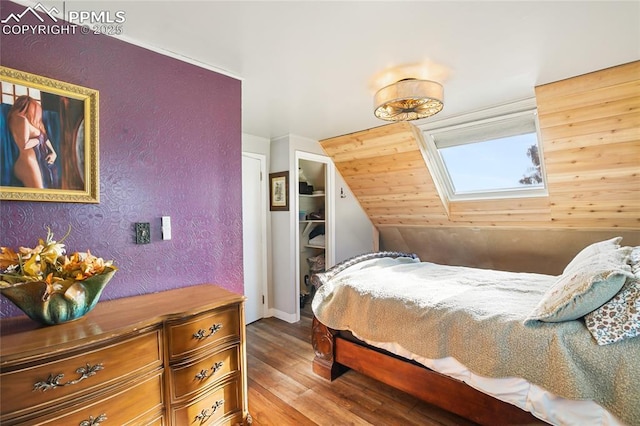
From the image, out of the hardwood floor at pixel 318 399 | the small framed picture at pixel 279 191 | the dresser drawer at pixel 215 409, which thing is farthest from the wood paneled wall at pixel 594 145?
the dresser drawer at pixel 215 409

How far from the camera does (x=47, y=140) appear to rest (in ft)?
4.37

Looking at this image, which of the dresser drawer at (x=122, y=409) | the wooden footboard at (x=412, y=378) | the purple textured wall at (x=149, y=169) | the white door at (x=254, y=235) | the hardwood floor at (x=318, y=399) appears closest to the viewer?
the dresser drawer at (x=122, y=409)

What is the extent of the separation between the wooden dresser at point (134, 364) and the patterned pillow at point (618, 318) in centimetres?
172

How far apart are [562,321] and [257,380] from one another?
6.73ft

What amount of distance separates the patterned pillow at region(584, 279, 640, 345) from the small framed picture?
2748 mm

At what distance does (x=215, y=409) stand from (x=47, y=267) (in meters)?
1.06

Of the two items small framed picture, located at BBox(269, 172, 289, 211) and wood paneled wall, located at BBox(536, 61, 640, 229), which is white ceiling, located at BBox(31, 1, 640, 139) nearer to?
wood paneled wall, located at BBox(536, 61, 640, 229)

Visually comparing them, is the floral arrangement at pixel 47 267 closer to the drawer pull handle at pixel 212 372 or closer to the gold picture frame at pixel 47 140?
the gold picture frame at pixel 47 140

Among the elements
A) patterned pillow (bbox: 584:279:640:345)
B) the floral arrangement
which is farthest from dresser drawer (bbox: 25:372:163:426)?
patterned pillow (bbox: 584:279:640:345)

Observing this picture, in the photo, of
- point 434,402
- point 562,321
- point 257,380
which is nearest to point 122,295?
point 257,380

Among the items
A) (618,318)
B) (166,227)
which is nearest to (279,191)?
(166,227)

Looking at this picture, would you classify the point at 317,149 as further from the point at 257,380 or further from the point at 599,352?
the point at 599,352

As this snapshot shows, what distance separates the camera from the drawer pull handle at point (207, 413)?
147 centimetres

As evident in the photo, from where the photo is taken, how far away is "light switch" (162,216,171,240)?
170 cm
